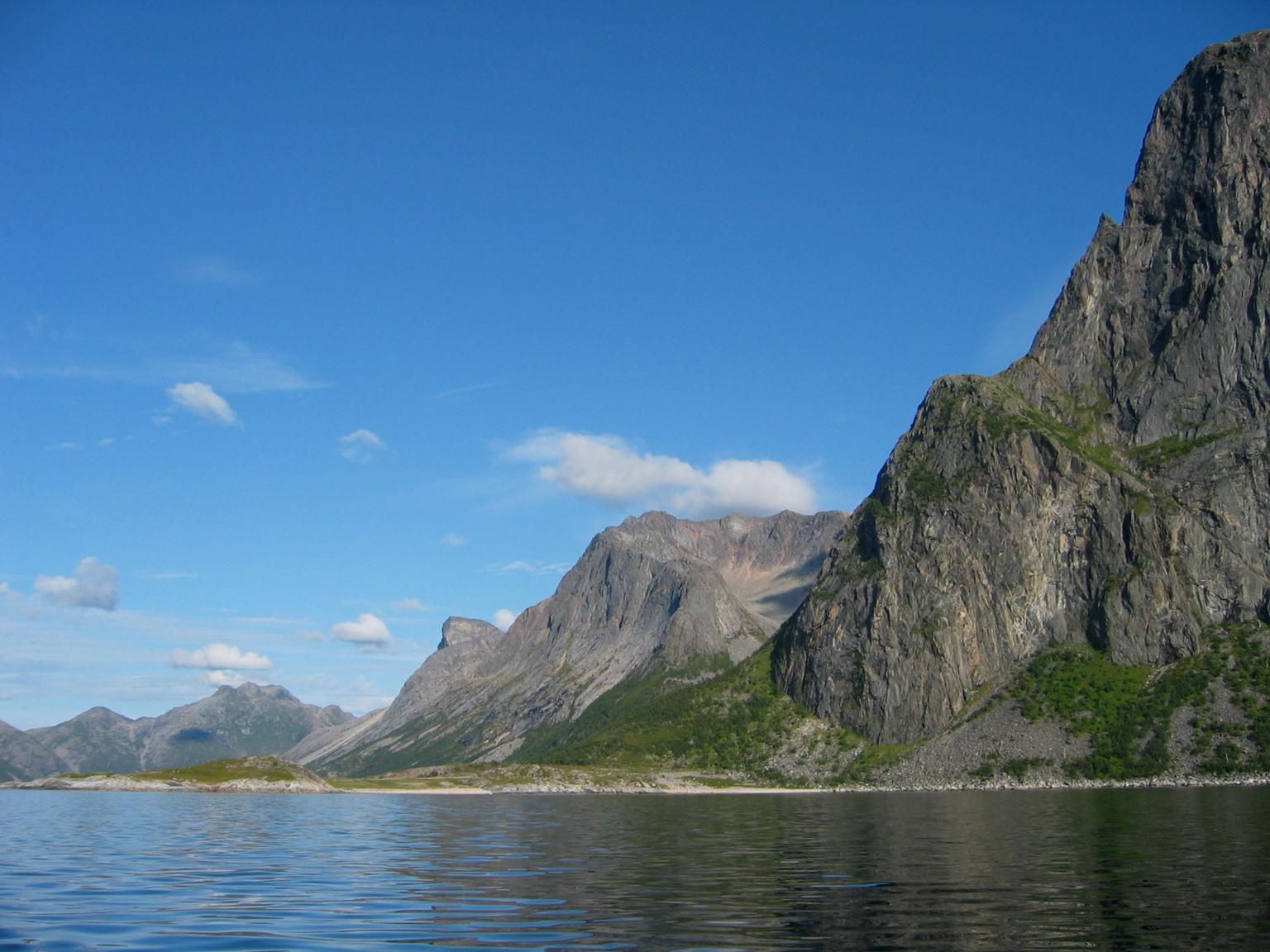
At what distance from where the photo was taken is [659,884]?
54969 millimetres

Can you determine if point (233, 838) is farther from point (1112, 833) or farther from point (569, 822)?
point (1112, 833)

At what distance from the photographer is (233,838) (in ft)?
305

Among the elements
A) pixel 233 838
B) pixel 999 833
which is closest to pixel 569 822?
pixel 233 838

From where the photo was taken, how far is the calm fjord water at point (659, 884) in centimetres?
3819

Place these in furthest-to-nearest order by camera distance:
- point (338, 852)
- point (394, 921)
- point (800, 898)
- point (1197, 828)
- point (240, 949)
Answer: point (1197, 828) → point (338, 852) → point (800, 898) → point (394, 921) → point (240, 949)

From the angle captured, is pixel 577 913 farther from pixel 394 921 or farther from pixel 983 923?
pixel 983 923

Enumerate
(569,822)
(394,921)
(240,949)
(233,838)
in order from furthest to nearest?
(569,822) < (233,838) < (394,921) < (240,949)

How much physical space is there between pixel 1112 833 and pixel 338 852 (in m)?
58.2

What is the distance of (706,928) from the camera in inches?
1567

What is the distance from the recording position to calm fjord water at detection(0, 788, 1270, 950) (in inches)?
1503

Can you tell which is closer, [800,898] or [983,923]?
[983,923]

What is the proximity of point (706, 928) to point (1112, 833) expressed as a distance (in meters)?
56.0

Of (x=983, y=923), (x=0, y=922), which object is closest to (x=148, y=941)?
(x=0, y=922)

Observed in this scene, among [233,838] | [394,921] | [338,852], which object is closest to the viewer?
[394,921]
